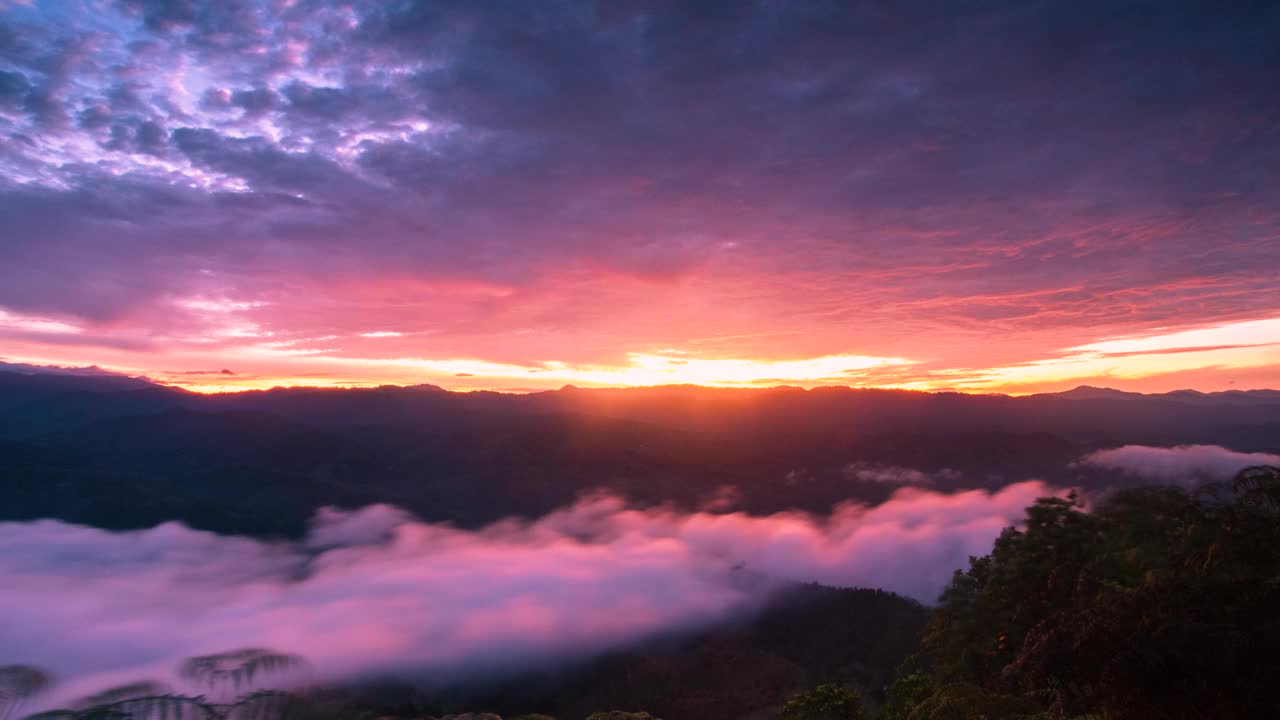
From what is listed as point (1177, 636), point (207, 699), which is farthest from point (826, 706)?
point (207, 699)

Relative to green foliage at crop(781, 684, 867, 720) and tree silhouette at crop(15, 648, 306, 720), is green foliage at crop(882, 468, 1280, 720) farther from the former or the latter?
tree silhouette at crop(15, 648, 306, 720)

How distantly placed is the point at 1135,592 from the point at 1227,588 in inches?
60.0

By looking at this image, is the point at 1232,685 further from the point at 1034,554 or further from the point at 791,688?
the point at 791,688

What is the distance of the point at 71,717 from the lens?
11038 centimetres

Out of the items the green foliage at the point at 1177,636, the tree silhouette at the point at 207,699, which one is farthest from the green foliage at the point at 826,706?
the tree silhouette at the point at 207,699

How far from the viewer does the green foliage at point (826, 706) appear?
1425 inches

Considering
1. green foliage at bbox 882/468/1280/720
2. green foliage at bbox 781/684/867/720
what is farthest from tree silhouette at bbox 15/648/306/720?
green foliage at bbox 882/468/1280/720

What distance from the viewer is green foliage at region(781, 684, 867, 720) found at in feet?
119

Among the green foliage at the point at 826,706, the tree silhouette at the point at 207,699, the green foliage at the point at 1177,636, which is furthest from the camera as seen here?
the tree silhouette at the point at 207,699

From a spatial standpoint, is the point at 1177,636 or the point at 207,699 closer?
the point at 1177,636

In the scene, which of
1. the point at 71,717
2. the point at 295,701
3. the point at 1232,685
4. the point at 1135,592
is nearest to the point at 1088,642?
the point at 1135,592

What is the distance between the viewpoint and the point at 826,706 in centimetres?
3672

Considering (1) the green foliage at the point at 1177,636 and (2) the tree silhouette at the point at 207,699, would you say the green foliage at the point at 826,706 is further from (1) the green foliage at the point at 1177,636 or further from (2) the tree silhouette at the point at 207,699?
(2) the tree silhouette at the point at 207,699

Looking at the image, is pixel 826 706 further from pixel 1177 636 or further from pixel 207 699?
pixel 207 699
